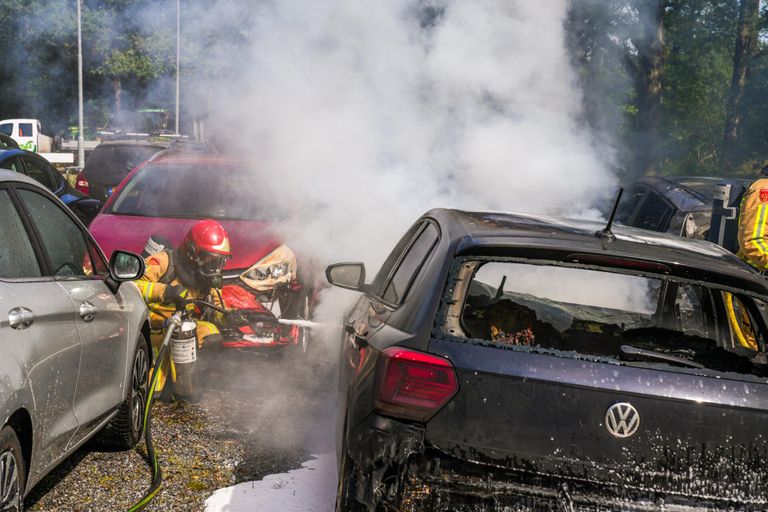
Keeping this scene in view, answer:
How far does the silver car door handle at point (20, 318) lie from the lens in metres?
3.43

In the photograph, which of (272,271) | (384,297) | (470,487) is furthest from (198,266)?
(470,487)

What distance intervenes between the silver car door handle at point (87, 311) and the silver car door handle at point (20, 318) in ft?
2.18

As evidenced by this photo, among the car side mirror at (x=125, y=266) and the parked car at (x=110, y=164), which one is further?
the parked car at (x=110, y=164)

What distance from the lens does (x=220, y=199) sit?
874 cm

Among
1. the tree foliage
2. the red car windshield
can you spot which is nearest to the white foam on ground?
the red car windshield

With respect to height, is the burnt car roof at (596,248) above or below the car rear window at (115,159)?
above

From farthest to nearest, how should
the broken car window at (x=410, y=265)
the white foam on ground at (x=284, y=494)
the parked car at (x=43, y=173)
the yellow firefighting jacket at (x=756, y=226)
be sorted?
the parked car at (x=43, y=173)
the yellow firefighting jacket at (x=756, y=226)
the white foam on ground at (x=284, y=494)
the broken car window at (x=410, y=265)

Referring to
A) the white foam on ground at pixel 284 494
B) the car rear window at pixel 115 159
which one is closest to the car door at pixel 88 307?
the white foam on ground at pixel 284 494

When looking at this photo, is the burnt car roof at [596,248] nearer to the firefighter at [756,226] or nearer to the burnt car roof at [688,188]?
the firefighter at [756,226]

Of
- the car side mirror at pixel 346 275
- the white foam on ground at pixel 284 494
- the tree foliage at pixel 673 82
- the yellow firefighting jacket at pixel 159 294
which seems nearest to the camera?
the white foam on ground at pixel 284 494

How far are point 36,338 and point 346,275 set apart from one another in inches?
72.6

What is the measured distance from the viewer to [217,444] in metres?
5.65

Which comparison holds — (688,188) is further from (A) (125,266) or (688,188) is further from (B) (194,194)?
(A) (125,266)

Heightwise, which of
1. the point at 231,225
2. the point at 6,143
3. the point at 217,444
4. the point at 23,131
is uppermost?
the point at 231,225
